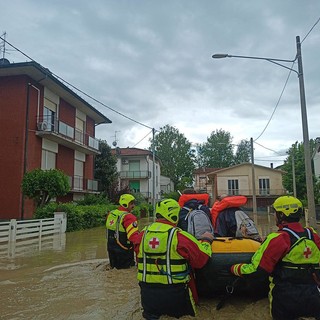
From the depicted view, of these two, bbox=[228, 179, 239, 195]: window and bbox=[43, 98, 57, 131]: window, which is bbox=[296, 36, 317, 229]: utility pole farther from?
bbox=[228, 179, 239, 195]: window

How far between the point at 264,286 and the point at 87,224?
59.8 feet

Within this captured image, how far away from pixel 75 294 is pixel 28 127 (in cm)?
1798

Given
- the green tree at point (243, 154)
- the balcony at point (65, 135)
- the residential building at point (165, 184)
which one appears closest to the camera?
the balcony at point (65, 135)

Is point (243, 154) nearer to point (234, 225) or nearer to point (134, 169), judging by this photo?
point (134, 169)

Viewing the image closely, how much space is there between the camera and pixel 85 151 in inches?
1196

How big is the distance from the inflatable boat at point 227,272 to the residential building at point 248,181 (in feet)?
164

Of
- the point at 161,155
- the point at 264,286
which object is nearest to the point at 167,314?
the point at 264,286

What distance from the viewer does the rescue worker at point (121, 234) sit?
746cm

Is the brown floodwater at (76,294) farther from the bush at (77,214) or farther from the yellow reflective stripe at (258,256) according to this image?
the bush at (77,214)

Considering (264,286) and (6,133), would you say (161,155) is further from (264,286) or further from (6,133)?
(264,286)

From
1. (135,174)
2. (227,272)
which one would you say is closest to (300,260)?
(227,272)

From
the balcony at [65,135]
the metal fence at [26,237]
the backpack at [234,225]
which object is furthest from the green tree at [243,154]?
the backpack at [234,225]

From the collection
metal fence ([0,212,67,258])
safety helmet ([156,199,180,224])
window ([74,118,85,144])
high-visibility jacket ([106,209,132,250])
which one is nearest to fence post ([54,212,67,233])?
metal fence ([0,212,67,258])

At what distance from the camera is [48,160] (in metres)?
24.8
